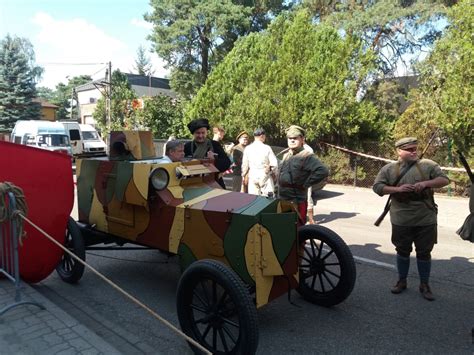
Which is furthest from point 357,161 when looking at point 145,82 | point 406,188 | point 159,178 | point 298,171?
point 145,82

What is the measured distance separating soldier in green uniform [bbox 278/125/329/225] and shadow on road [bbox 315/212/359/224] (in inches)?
139

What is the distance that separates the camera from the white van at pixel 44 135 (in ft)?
68.1

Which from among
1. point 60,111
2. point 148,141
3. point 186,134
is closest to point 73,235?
point 148,141

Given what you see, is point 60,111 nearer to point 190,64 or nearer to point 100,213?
point 190,64

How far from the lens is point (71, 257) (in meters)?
4.85

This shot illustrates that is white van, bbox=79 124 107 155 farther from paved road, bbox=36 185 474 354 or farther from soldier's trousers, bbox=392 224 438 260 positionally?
soldier's trousers, bbox=392 224 438 260

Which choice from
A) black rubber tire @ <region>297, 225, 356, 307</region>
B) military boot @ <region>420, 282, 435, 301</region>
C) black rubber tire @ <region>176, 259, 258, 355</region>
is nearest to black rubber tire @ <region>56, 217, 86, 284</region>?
black rubber tire @ <region>176, 259, 258, 355</region>

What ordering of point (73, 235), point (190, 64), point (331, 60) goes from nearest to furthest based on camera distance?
point (73, 235), point (331, 60), point (190, 64)

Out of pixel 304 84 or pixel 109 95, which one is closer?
pixel 304 84

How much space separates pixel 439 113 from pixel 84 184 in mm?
9224

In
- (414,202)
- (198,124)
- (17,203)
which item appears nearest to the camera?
(17,203)

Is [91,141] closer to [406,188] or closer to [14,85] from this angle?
[14,85]

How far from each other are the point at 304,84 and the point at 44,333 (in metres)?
12.1

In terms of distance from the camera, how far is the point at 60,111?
85.4 m
